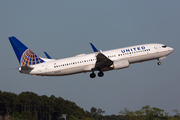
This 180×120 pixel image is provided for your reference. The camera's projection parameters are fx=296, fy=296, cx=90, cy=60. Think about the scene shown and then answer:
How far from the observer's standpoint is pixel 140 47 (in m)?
57.2

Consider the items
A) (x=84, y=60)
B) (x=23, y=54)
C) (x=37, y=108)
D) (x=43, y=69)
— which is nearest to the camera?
(x=43, y=69)

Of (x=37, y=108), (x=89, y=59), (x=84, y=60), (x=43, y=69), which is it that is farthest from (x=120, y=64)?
(x=37, y=108)

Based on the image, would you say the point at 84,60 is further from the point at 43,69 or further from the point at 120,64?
the point at 43,69

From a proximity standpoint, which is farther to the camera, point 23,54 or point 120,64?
point 23,54

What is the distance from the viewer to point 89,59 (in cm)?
5475

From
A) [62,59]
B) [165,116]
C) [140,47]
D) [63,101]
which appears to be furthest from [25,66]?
[63,101]

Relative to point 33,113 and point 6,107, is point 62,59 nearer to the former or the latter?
point 6,107

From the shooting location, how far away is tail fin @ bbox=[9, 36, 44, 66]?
54.6 m

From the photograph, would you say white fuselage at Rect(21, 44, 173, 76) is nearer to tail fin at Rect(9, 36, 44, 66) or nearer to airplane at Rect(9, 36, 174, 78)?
airplane at Rect(9, 36, 174, 78)

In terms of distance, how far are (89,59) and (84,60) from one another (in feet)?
3.27

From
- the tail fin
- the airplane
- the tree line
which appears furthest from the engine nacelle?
the tree line

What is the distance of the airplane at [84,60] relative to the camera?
2085 inches

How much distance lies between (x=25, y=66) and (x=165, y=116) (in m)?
52.8

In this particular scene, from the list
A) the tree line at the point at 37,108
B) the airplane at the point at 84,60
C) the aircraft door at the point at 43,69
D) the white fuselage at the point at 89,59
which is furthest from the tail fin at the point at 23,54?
the tree line at the point at 37,108
